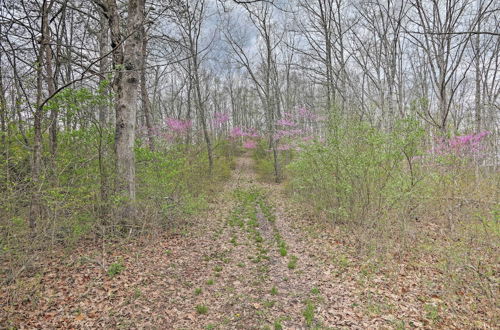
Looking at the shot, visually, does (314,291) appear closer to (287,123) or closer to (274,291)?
(274,291)

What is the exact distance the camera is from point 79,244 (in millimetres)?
5082

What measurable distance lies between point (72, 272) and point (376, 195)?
6090mm

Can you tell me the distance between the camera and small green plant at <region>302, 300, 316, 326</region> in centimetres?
327

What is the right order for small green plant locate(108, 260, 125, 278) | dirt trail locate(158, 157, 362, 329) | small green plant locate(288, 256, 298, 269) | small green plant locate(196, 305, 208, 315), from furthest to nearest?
small green plant locate(288, 256, 298, 269), small green plant locate(108, 260, 125, 278), small green plant locate(196, 305, 208, 315), dirt trail locate(158, 157, 362, 329)

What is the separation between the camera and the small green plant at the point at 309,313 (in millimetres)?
3267

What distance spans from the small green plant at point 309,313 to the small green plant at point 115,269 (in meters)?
3.04

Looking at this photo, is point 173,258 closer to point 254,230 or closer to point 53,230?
point 53,230

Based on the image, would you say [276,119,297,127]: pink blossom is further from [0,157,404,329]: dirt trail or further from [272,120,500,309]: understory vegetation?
[0,157,404,329]: dirt trail

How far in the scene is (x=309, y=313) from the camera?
11.1ft

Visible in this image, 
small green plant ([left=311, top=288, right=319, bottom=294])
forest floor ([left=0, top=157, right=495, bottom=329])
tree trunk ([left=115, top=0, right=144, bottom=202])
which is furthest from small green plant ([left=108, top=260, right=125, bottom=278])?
small green plant ([left=311, top=288, right=319, bottom=294])

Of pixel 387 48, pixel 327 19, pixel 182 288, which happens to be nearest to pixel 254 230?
pixel 182 288

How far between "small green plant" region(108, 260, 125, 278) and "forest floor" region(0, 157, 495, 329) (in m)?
0.02

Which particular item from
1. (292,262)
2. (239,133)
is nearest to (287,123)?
(239,133)

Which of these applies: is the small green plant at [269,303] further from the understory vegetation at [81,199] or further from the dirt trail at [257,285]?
the understory vegetation at [81,199]
